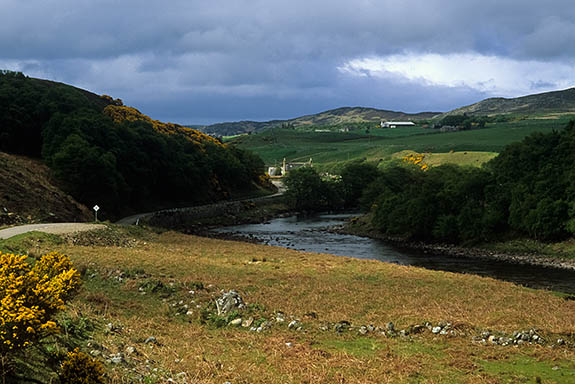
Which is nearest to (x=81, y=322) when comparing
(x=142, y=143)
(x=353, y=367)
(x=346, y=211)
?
(x=353, y=367)

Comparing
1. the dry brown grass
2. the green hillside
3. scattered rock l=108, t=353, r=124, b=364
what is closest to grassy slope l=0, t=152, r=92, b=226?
the green hillside

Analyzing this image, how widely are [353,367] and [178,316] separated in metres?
8.77

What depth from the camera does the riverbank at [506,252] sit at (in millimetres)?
Result: 58562

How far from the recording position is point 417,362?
48.3 feet

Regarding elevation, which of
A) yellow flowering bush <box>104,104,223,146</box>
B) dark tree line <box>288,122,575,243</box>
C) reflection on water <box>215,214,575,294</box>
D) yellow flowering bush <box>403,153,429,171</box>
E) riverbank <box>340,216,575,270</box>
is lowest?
riverbank <box>340,216,575,270</box>

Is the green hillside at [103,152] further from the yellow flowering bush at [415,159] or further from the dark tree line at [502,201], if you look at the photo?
the yellow flowering bush at [415,159]

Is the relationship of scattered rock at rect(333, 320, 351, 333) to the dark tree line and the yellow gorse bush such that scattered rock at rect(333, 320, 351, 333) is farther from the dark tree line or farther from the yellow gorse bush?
the dark tree line

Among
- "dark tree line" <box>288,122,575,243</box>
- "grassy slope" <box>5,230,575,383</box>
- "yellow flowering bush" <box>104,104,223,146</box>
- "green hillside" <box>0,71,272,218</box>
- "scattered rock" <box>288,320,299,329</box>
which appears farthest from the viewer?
"yellow flowering bush" <box>104,104,223,146</box>

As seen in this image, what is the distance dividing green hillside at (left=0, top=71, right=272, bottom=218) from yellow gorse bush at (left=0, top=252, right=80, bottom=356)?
71.2 m

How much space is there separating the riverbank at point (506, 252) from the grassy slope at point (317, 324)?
29.8 m

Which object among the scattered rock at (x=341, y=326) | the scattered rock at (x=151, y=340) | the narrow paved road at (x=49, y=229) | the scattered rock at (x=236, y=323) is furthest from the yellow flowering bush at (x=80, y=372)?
the narrow paved road at (x=49, y=229)

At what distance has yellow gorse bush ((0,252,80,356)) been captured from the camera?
9578 millimetres

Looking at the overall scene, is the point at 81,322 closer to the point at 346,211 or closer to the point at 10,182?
the point at 10,182

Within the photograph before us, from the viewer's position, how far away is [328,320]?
1975 centimetres
